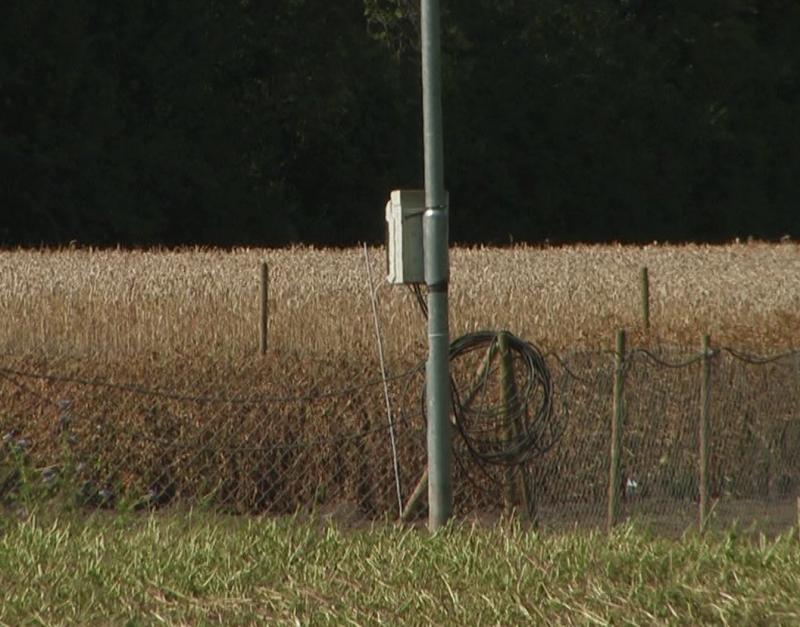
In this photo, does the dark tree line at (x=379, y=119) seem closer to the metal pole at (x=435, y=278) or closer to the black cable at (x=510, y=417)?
the black cable at (x=510, y=417)

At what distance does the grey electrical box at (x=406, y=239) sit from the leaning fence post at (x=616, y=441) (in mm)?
2057

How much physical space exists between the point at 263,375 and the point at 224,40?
115ft

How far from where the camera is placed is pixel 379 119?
1991 inches

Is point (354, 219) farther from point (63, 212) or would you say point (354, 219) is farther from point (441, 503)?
point (441, 503)

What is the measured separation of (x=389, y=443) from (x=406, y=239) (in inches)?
128

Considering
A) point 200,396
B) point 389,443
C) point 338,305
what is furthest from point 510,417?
point 338,305

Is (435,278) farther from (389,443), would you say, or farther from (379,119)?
(379,119)

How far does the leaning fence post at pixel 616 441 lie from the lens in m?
11.2

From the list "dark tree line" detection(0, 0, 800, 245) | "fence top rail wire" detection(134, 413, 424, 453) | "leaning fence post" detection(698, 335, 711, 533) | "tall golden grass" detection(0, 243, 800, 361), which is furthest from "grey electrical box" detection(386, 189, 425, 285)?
"dark tree line" detection(0, 0, 800, 245)

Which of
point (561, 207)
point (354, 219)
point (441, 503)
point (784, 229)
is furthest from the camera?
point (784, 229)

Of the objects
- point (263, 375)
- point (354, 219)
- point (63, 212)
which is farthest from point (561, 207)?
point (263, 375)

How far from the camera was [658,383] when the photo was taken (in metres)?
12.5

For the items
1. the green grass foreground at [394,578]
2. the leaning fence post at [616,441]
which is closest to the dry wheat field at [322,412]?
the leaning fence post at [616,441]

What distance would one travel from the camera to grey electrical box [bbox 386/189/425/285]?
977 cm
